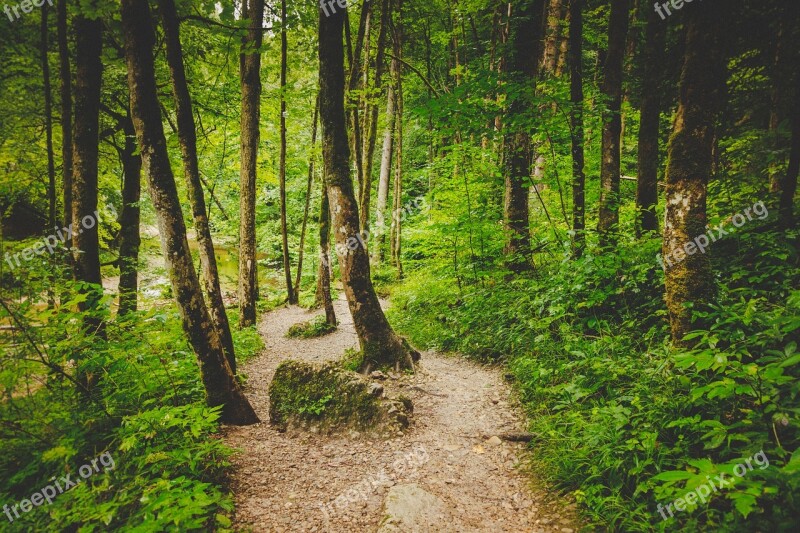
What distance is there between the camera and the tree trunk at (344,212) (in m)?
6.21

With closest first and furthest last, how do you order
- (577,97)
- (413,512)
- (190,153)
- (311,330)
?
(413,512) < (190,153) < (577,97) < (311,330)

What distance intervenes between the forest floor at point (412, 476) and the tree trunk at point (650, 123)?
436 centimetres

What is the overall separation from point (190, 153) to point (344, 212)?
2.62 metres

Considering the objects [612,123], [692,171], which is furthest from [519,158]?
[692,171]

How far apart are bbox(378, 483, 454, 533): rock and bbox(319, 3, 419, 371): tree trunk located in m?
3.10

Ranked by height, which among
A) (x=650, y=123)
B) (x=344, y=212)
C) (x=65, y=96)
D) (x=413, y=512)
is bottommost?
(x=413, y=512)

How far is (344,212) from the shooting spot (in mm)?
6402

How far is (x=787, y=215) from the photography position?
4641mm

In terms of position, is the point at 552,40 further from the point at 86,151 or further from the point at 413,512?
the point at 413,512

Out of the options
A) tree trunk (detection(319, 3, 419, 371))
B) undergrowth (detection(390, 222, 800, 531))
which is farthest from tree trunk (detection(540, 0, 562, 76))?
undergrowth (detection(390, 222, 800, 531))

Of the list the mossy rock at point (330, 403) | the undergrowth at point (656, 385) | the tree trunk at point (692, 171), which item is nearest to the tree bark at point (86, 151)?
the mossy rock at point (330, 403)

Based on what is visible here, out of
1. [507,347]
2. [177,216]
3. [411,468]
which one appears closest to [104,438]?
[177,216]

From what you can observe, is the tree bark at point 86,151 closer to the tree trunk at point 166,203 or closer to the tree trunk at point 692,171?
the tree trunk at point 166,203

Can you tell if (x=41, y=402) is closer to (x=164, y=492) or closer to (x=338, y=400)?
(x=164, y=492)
